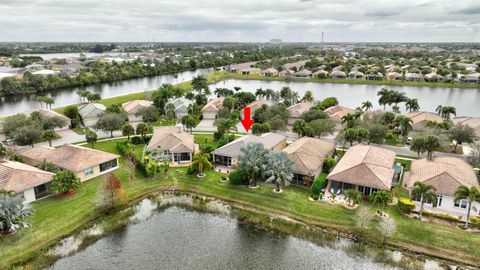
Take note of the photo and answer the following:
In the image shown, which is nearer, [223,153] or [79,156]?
[79,156]

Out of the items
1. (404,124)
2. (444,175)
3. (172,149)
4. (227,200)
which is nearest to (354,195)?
(444,175)

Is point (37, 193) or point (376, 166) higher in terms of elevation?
point (376, 166)

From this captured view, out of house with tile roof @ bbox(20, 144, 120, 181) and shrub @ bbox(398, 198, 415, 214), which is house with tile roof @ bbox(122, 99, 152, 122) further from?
shrub @ bbox(398, 198, 415, 214)

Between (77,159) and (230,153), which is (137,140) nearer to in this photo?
(77,159)

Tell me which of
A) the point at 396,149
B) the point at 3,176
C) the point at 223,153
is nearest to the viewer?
the point at 3,176

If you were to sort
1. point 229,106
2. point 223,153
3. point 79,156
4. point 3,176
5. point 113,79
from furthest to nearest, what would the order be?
point 113,79
point 229,106
point 223,153
point 79,156
point 3,176

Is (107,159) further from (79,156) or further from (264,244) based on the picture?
(264,244)

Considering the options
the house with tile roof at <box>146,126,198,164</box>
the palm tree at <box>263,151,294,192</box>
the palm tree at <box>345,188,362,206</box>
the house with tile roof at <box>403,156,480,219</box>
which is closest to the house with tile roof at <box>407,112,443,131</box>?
the house with tile roof at <box>403,156,480,219</box>

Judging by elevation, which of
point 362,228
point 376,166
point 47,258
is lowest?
point 47,258

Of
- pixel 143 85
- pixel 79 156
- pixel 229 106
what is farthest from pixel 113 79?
pixel 79 156
